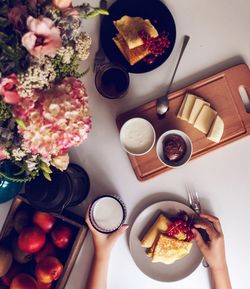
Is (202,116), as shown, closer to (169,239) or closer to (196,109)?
(196,109)

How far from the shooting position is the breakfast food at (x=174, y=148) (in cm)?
119

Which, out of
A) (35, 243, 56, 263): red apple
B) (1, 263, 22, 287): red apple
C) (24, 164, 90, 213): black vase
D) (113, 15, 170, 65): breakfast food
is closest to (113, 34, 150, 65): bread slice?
(113, 15, 170, 65): breakfast food

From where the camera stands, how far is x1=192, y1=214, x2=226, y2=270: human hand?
3.99ft

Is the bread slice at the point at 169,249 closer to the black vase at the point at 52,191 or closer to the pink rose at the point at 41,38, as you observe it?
the black vase at the point at 52,191

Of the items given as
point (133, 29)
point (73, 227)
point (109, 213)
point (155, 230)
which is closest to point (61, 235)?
point (73, 227)

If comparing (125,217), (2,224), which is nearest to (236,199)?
(125,217)

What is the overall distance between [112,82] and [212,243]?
58 centimetres

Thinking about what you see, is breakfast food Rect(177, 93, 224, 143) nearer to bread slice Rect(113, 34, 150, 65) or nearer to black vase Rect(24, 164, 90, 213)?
bread slice Rect(113, 34, 150, 65)

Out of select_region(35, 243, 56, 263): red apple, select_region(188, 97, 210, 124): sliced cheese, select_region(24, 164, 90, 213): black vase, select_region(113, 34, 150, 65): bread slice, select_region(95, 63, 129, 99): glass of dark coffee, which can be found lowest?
select_region(35, 243, 56, 263): red apple

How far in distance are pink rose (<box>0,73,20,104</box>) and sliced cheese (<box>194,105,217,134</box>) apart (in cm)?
67

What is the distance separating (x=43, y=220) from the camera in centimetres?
117

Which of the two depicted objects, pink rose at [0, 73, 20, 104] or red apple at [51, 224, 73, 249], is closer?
pink rose at [0, 73, 20, 104]

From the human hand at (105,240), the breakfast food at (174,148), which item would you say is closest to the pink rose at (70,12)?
the breakfast food at (174,148)

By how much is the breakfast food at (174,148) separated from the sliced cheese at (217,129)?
0.09m
